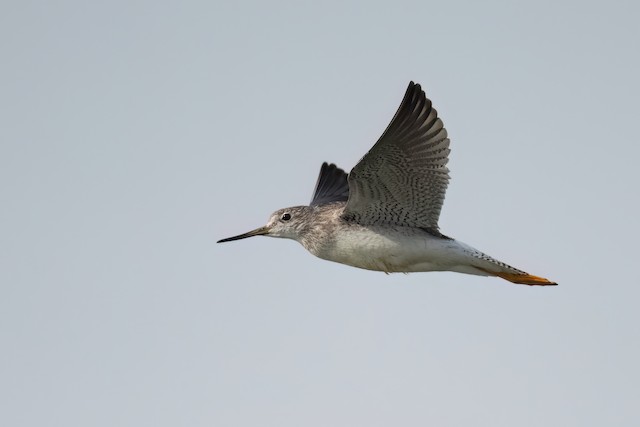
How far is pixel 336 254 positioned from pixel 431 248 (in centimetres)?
141

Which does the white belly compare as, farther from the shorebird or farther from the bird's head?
the bird's head

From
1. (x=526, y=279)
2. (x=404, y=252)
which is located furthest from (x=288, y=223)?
(x=526, y=279)

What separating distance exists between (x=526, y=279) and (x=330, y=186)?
4377 millimetres

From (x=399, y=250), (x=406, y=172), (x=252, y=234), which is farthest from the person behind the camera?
(x=252, y=234)

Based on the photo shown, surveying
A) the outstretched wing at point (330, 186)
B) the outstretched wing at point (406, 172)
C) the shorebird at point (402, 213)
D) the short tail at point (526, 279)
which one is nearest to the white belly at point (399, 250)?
the shorebird at point (402, 213)

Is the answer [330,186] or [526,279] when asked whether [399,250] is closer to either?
[526,279]

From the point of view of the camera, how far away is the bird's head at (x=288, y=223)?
1548 cm

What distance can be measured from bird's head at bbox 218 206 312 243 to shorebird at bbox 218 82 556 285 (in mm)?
142

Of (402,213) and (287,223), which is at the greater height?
(402,213)

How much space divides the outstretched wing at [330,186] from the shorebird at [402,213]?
8.05ft

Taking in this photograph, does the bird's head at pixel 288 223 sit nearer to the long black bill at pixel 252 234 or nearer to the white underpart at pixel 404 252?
the long black bill at pixel 252 234

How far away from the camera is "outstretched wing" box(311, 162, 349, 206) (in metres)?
17.8

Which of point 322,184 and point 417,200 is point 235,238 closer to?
point 322,184

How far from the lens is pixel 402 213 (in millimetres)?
14500
